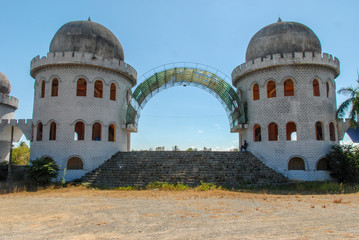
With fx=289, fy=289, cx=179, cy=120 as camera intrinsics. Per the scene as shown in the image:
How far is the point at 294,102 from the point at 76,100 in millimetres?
15416

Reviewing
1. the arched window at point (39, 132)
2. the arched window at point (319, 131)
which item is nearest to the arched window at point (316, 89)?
the arched window at point (319, 131)

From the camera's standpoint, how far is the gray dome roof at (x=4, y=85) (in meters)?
27.1

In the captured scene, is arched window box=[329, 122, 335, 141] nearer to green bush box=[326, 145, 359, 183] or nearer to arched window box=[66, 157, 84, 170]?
green bush box=[326, 145, 359, 183]

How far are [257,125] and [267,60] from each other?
15.9 ft

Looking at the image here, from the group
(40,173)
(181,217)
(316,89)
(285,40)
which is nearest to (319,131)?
(316,89)

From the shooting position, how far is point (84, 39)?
71.1ft

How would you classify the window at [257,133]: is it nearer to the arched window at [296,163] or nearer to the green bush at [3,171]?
the arched window at [296,163]

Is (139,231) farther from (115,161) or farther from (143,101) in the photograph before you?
(143,101)

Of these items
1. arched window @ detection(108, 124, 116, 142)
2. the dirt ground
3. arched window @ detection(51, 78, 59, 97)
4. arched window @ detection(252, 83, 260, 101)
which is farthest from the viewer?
arched window @ detection(108, 124, 116, 142)

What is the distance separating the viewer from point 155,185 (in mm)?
17250

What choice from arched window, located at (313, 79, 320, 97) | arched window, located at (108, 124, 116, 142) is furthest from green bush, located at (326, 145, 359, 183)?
arched window, located at (108, 124, 116, 142)

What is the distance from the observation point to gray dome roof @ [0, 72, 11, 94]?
27147 millimetres

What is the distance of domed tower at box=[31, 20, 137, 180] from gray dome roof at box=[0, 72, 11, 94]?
6.68 meters

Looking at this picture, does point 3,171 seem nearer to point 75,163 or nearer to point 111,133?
point 75,163
